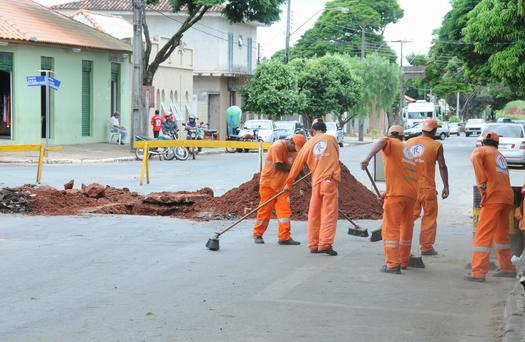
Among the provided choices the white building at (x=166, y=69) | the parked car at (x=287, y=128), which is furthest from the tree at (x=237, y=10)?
the parked car at (x=287, y=128)

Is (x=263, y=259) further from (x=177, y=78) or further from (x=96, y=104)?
(x=177, y=78)

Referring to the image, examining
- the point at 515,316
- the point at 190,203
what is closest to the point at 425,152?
the point at 515,316

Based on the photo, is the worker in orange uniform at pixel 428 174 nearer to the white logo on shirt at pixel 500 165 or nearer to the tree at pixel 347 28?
the white logo on shirt at pixel 500 165

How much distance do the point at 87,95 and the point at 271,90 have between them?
17176mm

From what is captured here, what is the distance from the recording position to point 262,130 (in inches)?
1850

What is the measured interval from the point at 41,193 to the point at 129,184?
19.6 ft

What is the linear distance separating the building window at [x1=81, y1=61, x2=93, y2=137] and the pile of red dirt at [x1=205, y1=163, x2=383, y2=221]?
24.9 m

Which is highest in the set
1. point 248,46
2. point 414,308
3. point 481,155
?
point 248,46

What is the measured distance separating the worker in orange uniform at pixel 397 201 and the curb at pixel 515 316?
1.92 meters

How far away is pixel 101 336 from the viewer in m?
7.24

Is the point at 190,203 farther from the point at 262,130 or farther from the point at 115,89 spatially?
the point at 262,130

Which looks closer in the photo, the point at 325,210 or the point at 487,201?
the point at 487,201

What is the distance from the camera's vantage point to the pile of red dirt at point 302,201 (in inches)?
640

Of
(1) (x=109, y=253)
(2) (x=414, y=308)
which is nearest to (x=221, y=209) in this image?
(1) (x=109, y=253)
